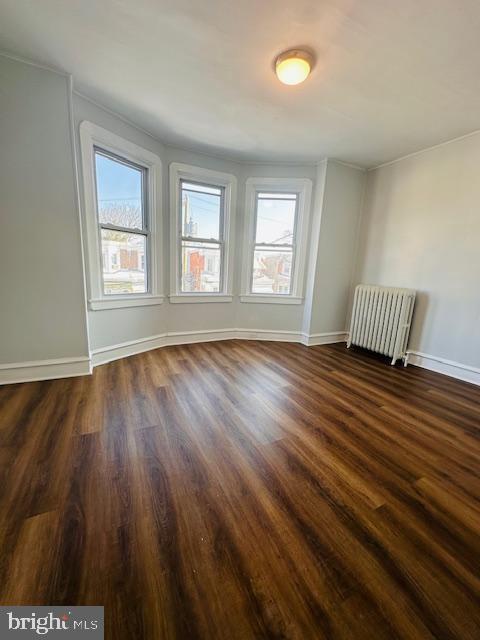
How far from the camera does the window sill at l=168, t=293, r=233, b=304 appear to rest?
142 inches

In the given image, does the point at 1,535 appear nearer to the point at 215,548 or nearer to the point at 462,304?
the point at 215,548

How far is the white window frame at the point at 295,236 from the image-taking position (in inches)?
146

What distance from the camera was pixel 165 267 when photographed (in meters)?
3.47

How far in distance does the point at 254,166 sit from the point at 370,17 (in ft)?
7.69

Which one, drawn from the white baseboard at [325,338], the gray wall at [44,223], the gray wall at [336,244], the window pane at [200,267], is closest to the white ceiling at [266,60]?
the gray wall at [44,223]

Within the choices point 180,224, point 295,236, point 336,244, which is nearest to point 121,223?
point 180,224

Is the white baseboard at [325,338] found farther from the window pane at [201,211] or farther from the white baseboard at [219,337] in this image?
the window pane at [201,211]

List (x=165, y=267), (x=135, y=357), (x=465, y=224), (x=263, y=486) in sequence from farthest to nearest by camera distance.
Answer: (x=165, y=267), (x=135, y=357), (x=465, y=224), (x=263, y=486)

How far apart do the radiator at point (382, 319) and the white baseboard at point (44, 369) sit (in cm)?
350

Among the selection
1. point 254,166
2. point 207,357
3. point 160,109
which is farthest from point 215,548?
point 254,166

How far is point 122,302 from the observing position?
3.02 meters

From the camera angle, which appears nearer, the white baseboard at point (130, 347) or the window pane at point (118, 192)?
the white baseboard at point (130, 347)

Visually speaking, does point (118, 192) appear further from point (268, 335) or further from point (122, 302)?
point (268, 335)

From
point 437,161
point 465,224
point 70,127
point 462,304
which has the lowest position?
point 462,304
